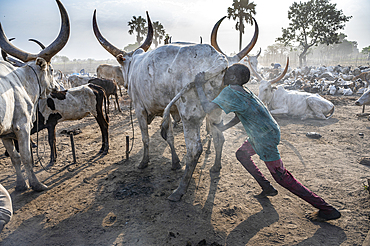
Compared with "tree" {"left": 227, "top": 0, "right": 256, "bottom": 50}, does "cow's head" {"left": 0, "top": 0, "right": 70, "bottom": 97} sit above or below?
below

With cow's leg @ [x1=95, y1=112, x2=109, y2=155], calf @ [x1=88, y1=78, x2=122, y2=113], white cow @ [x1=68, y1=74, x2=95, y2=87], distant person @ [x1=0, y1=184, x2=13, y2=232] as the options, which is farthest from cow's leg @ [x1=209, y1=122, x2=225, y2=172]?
white cow @ [x1=68, y1=74, x2=95, y2=87]

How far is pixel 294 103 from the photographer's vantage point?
7.81 meters

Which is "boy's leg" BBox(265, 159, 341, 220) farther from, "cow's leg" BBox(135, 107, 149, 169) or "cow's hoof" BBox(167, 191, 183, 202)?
"cow's leg" BBox(135, 107, 149, 169)

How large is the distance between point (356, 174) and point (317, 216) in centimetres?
177

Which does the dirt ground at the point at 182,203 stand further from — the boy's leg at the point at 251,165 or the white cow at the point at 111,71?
the white cow at the point at 111,71

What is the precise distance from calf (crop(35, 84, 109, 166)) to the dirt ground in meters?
0.61

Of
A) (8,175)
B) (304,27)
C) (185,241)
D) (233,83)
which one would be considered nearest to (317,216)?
(185,241)

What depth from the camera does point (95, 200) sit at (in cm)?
332

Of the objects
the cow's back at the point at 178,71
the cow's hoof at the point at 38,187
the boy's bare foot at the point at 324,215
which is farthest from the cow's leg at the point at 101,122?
the boy's bare foot at the point at 324,215

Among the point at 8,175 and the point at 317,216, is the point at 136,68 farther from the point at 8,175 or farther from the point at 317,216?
the point at 317,216

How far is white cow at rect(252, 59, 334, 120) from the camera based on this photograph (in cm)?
750

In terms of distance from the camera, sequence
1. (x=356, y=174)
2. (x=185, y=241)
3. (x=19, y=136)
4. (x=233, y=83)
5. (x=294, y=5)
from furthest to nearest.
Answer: (x=294, y=5)
(x=356, y=174)
(x=19, y=136)
(x=233, y=83)
(x=185, y=241)

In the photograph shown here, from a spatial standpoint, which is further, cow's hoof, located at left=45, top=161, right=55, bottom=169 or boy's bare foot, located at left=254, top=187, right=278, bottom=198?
cow's hoof, located at left=45, top=161, right=55, bottom=169

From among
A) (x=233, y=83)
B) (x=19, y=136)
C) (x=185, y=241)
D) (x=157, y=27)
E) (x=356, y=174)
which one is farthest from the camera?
(x=157, y=27)
